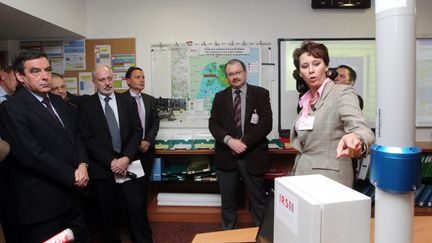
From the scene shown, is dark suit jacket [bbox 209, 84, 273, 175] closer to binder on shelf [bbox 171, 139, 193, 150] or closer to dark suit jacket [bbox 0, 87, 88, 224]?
binder on shelf [bbox 171, 139, 193, 150]

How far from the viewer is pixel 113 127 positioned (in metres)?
2.64

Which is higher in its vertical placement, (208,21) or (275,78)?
(208,21)

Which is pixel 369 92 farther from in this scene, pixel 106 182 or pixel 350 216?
pixel 350 216

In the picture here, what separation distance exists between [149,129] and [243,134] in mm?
969

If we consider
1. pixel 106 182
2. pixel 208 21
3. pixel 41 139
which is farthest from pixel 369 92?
pixel 41 139

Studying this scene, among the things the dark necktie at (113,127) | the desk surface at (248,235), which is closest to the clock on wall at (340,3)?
the dark necktie at (113,127)

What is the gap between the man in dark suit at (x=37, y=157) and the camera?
185 cm

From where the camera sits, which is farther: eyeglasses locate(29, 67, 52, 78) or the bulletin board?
the bulletin board

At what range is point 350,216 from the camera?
1.79 ft

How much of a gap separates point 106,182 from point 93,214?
0.86 meters

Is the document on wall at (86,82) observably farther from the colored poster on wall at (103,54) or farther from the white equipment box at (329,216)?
the white equipment box at (329,216)

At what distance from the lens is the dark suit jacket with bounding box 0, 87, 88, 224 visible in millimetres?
1845

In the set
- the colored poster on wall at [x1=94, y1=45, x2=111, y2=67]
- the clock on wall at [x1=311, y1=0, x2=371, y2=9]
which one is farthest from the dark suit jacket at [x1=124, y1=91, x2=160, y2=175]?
the clock on wall at [x1=311, y1=0, x2=371, y2=9]

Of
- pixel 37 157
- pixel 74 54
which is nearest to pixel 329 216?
pixel 37 157
